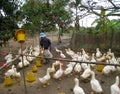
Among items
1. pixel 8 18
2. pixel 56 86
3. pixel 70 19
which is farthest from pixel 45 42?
pixel 70 19

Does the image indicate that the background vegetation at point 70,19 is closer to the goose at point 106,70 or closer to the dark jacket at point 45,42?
the dark jacket at point 45,42

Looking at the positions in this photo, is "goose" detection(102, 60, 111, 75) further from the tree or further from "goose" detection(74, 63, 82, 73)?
the tree

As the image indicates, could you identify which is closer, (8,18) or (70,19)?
(8,18)

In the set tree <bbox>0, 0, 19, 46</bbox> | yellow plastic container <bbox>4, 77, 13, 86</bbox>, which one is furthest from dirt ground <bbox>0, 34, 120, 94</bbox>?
tree <bbox>0, 0, 19, 46</bbox>

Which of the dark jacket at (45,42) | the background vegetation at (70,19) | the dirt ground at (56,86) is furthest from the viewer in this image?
the background vegetation at (70,19)

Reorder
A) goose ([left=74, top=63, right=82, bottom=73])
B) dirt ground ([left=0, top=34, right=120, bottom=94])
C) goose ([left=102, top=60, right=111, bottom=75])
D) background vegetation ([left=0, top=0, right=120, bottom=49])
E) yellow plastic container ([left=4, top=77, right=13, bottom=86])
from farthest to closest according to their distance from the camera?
1. background vegetation ([left=0, top=0, right=120, bottom=49])
2. goose ([left=74, top=63, right=82, bottom=73])
3. goose ([left=102, top=60, right=111, bottom=75])
4. yellow plastic container ([left=4, top=77, right=13, bottom=86])
5. dirt ground ([left=0, top=34, right=120, bottom=94])

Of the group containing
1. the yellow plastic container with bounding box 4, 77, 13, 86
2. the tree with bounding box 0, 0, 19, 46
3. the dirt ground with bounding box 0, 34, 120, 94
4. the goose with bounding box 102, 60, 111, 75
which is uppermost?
the tree with bounding box 0, 0, 19, 46

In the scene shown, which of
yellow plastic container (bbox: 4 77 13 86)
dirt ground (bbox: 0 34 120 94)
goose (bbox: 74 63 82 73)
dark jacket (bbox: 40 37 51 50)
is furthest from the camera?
dark jacket (bbox: 40 37 51 50)

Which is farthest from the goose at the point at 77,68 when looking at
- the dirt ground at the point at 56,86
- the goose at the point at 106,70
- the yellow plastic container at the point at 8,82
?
the yellow plastic container at the point at 8,82

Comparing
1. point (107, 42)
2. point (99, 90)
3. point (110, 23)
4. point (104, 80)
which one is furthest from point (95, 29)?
point (99, 90)

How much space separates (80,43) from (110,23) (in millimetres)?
2641

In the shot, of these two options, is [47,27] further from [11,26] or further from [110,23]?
[11,26]

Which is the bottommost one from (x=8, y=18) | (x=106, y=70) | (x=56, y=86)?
(x=56, y=86)

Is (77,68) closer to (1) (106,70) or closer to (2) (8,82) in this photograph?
(1) (106,70)
